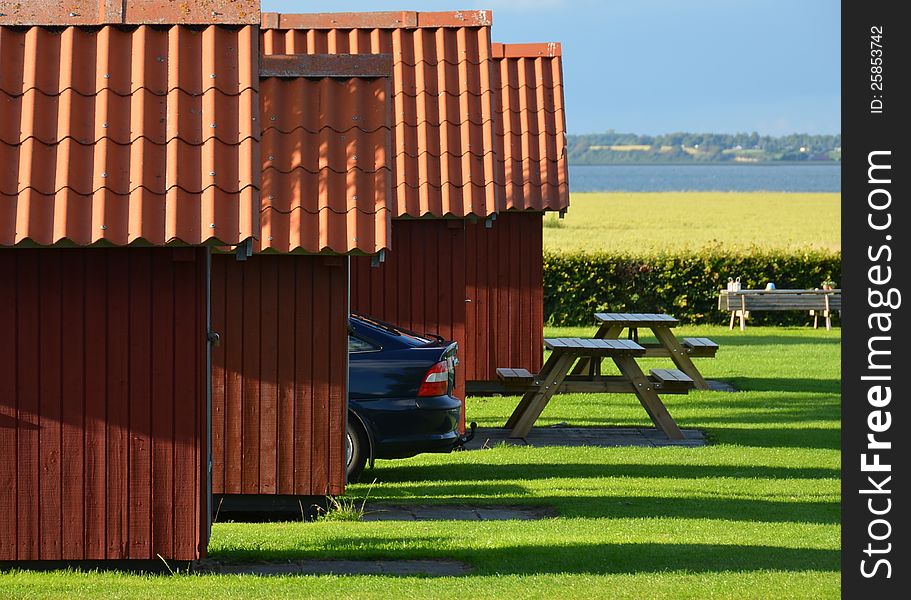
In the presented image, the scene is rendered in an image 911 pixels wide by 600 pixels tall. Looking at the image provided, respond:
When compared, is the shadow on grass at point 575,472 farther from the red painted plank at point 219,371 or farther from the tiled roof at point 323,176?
the tiled roof at point 323,176

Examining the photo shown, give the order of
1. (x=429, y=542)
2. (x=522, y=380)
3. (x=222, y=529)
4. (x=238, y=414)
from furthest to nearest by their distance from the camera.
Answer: (x=522, y=380), (x=238, y=414), (x=222, y=529), (x=429, y=542)

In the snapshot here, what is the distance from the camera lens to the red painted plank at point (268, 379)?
12.2 m

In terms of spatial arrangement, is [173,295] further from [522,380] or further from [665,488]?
[522,380]

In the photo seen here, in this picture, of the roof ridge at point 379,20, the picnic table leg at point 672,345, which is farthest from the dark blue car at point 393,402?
the picnic table leg at point 672,345

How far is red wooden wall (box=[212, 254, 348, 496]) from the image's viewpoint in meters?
12.2

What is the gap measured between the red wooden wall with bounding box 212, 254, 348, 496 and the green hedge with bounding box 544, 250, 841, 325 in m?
22.1

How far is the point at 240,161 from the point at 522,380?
8.61 metres

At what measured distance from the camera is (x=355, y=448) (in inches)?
539

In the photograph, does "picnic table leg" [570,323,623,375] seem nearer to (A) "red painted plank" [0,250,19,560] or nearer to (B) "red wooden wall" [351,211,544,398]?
(B) "red wooden wall" [351,211,544,398]

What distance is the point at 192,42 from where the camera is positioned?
956 cm

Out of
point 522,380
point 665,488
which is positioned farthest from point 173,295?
point 522,380

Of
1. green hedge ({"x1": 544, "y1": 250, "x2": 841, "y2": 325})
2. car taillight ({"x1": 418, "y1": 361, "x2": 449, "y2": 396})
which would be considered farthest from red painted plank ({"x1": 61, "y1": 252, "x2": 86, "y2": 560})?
green hedge ({"x1": 544, "y1": 250, "x2": 841, "y2": 325})

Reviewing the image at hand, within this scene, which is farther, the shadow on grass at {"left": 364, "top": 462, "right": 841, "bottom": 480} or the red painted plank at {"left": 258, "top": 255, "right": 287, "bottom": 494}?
the shadow on grass at {"left": 364, "top": 462, "right": 841, "bottom": 480}

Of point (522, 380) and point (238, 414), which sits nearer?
point (238, 414)
